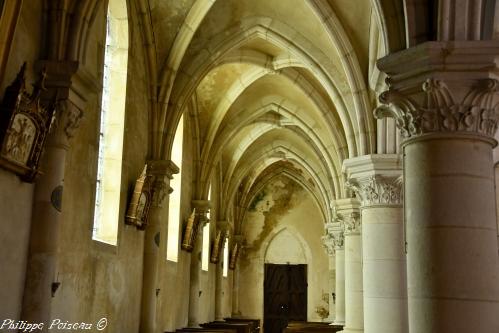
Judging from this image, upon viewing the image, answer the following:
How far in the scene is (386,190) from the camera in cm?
950

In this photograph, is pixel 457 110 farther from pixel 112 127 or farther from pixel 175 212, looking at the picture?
pixel 175 212

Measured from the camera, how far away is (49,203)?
6309 millimetres

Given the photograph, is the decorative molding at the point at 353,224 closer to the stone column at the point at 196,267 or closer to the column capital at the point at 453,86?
the stone column at the point at 196,267

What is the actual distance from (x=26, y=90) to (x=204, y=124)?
30.3 feet

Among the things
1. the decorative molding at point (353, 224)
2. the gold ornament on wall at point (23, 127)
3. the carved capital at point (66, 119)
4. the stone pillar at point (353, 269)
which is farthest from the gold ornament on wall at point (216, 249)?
the gold ornament on wall at point (23, 127)

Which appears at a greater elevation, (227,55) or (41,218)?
(227,55)

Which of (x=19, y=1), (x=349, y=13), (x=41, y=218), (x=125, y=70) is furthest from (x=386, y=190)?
(x=19, y=1)

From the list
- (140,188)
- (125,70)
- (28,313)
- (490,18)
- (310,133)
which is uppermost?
(310,133)

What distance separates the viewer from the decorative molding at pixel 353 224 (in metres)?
13.6

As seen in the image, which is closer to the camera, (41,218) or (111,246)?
(41,218)

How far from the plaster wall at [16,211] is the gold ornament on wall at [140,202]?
3117 mm

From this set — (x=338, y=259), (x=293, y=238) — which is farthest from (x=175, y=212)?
(x=293, y=238)

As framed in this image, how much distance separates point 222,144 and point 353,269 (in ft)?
16.0

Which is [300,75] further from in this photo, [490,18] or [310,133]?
[490,18]
